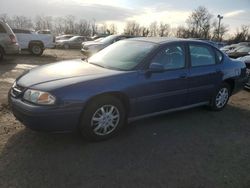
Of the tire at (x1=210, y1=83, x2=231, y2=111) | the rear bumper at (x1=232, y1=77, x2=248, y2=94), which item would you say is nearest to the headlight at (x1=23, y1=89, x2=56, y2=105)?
the tire at (x1=210, y1=83, x2=231, y2=111)

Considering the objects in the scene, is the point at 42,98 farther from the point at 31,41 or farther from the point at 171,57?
the point at 31,41

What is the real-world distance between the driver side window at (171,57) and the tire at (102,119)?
1.03m

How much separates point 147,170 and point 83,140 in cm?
112

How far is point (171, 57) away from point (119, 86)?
4.27ft

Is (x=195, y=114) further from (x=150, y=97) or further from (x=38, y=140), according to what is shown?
(x=38, y=140)

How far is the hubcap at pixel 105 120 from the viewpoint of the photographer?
160 inches

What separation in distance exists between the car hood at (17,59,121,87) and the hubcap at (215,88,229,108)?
2728mm

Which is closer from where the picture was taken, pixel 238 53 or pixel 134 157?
pixel 134 157

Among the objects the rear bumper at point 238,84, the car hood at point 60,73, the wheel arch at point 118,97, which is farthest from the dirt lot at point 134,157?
the rear bumper at point 238,84

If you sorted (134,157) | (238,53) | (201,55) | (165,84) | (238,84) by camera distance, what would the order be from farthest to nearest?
(238,53) → (238,84) → (201,55) → (165,84) → (134,157)

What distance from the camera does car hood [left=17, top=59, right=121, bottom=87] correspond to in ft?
13.0

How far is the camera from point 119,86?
4.11 m

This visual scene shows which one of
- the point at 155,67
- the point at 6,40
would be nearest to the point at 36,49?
→ the point at 6,40

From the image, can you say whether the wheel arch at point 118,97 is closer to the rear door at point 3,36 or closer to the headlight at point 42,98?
the headlight at point 42,98
